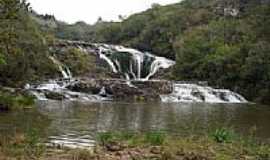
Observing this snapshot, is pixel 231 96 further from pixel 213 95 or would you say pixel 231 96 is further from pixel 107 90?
pixel 107 90

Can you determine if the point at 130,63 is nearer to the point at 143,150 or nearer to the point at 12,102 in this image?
the point at 12,102

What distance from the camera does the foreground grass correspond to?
42.1ft

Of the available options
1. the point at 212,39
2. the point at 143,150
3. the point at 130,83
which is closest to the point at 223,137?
the point at 143,150

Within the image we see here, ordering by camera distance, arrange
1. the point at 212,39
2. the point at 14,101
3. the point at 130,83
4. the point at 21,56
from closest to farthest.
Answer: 1. the point at 14,101
2. the point at 21,56
3. the point at 130,83
4. the point at 212,39

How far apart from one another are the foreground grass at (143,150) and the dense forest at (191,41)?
546cm

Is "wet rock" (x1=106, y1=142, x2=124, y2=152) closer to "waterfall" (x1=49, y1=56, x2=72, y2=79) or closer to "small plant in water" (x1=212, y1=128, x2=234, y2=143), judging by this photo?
"small plant in water" (x1=212, y1=128, x2=234, y2=143)

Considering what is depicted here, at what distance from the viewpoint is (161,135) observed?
15773mm

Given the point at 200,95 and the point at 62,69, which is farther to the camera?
the point at 62,69

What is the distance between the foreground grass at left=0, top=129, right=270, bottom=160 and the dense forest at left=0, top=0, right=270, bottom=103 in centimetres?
546

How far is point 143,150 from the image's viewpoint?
1400 centimetres

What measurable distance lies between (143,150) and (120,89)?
3610cm

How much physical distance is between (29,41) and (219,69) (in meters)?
25.1

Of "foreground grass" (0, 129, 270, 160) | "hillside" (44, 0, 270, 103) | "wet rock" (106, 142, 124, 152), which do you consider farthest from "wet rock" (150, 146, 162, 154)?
"hillside" (44, 0, 270, 103)

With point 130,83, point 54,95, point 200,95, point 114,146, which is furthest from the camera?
point 200,95
